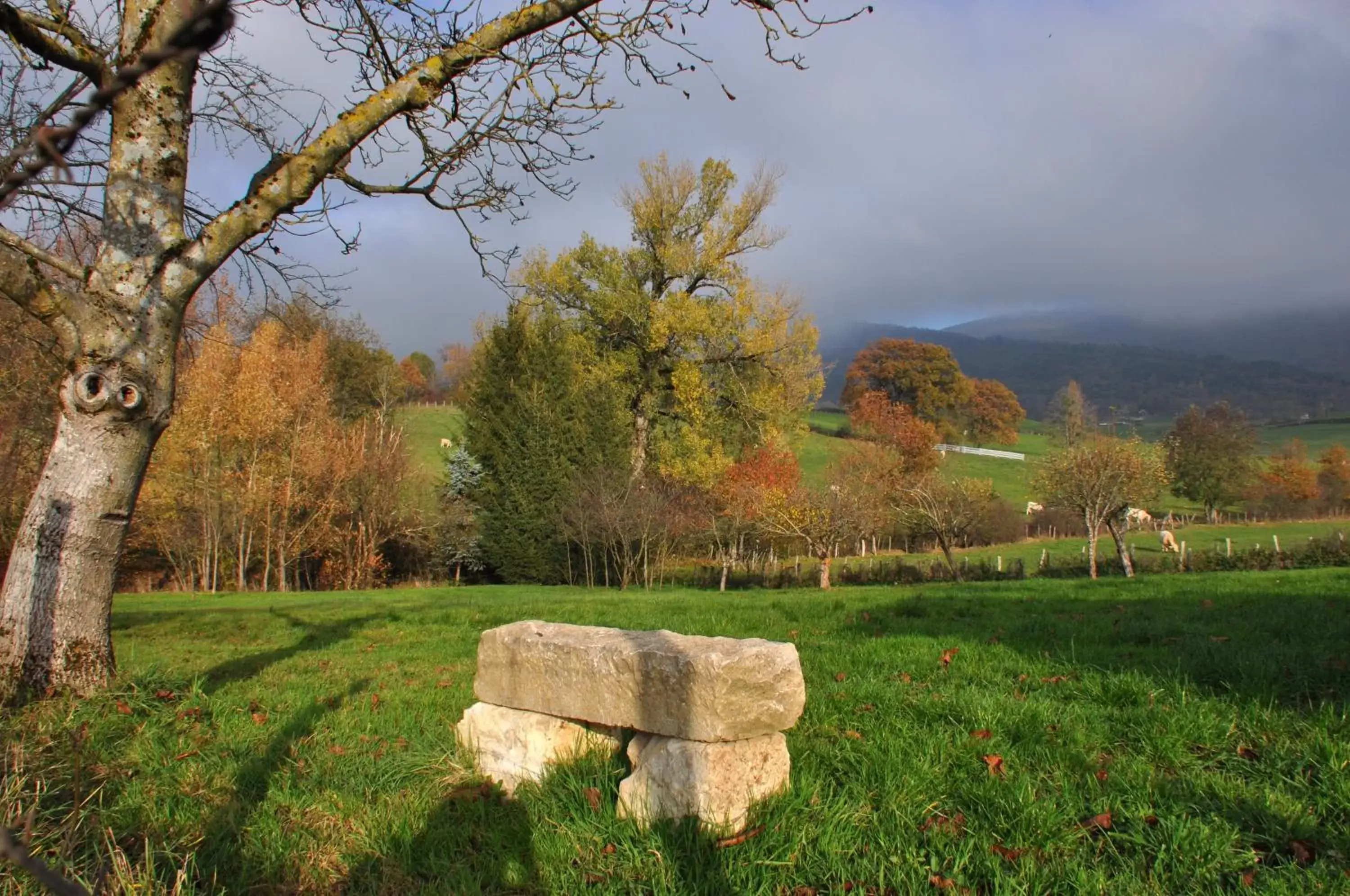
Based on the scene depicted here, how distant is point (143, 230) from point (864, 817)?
6.92m

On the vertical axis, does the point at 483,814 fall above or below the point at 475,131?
below

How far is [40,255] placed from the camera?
6.27 meters

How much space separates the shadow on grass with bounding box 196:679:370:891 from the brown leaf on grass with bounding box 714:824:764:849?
224cm

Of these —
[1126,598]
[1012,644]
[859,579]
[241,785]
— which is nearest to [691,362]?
[859,579]

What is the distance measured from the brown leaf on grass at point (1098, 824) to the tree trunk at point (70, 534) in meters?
7.14

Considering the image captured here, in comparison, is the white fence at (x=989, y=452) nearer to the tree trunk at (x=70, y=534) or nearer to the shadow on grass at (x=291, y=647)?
the shadow on grass at (x=291, y=647)

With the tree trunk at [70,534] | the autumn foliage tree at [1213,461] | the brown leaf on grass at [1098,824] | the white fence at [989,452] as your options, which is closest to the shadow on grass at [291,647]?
the tree trunk at [70,534]

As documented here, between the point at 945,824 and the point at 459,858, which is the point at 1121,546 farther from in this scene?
the point at 459,858

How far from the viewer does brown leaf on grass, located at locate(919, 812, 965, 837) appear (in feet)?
12.9

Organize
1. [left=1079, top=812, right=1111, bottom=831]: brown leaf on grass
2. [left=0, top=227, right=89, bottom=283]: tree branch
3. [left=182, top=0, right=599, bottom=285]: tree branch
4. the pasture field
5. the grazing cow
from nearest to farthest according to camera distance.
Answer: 1. the pasture field
2. [left=1079, top=812, right=1111, bottom=831]: brown leaf on grass
3. [left=0, top=227, right=89, bottom=283]: tree branch
4. [left=182, top=0, right=599, bottom=285]: tree branch
5. the grazing cow

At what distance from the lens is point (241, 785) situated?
16.4 ft

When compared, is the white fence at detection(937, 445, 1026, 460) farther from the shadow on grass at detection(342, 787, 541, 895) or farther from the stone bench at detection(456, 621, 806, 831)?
the shadow on grass at detection(342, 787, 541, 895)

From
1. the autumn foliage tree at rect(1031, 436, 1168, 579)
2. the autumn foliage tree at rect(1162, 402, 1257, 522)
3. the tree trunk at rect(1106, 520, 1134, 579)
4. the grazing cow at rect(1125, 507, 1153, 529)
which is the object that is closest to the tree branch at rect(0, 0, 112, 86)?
the autumn foliage tree at rect(1031, 436, 1168, 579)

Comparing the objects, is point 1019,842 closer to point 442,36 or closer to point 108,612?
point 108,612
